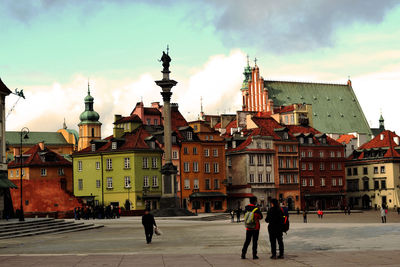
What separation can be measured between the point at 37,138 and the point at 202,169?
318 feet

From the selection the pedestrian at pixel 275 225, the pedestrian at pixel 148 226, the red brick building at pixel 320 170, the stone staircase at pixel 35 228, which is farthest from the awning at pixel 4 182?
the red brick building at pixel 320 170

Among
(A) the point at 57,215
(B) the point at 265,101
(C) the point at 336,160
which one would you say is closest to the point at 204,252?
(A) the point at 57,215

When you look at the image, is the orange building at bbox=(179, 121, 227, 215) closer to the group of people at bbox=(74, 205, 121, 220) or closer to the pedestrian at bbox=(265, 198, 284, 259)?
the group of people at bbox=(74, 205, 121, 220)

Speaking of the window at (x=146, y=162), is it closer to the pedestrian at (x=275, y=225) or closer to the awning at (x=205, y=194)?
the awning at (x=205, y=194)

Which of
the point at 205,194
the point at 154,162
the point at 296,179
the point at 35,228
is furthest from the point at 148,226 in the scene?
the point at 296,179

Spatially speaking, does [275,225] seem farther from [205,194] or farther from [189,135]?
[189,135]

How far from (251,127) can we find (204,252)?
94.7 metres

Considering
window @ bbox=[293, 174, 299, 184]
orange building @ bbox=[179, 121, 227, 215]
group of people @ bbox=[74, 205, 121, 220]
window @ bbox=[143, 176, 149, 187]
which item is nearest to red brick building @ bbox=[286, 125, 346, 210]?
window @ bbox=[293, 174, 299, 184]

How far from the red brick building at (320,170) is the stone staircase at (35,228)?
73.9 meters

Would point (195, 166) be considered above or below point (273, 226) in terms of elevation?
above

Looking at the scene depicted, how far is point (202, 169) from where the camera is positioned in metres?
108

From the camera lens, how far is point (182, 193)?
105m

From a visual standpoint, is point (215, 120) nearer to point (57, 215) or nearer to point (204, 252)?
point (57, 215)

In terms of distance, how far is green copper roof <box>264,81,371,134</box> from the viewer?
497 ft
